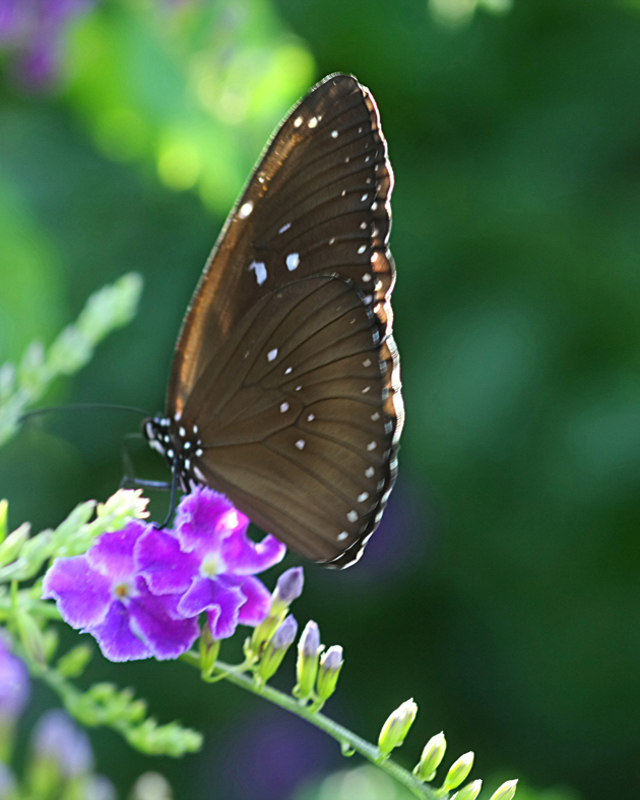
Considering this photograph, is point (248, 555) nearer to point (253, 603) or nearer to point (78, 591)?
point (253, 603)

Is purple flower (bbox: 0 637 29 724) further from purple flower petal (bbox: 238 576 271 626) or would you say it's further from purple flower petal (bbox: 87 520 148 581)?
purple flower petal (bbox: 238 576 271 626)

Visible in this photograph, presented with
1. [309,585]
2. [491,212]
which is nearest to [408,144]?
[491,212]

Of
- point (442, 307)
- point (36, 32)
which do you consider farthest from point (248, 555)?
point (36, 32)

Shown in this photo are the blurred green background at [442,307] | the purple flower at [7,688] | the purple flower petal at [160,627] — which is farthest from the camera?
the blurred green background at [442,307]

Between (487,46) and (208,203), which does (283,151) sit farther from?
(487,46)

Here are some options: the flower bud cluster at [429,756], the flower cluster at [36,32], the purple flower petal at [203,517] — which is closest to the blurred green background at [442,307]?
the flower cluster at [36,32]

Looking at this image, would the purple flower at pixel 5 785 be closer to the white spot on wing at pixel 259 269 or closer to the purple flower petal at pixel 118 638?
the purple flower petal at pixel 118 638
